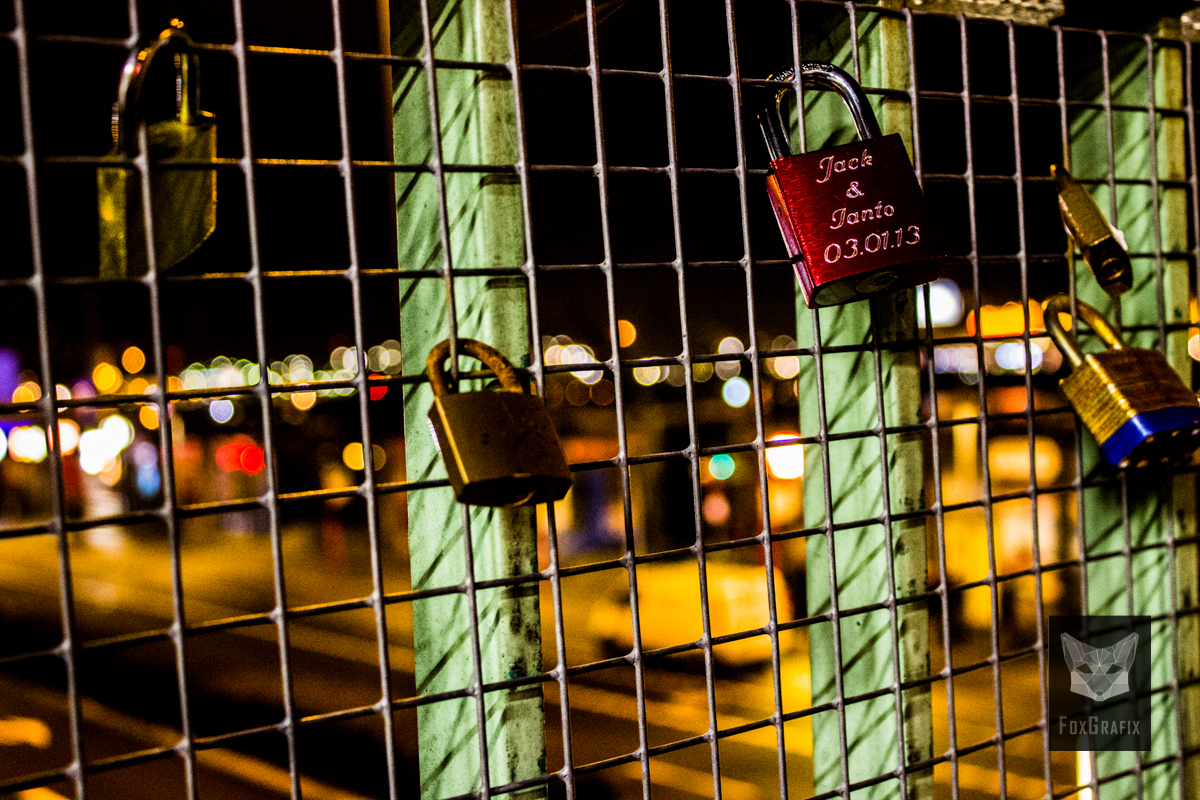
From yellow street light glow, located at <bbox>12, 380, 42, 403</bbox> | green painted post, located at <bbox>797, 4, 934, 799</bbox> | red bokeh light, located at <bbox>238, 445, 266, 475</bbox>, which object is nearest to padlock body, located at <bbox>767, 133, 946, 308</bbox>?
green painted post, located at <bbox>797, 4, 934, 799</bbox>

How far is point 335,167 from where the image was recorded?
1.24m

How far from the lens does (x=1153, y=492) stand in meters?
1.90

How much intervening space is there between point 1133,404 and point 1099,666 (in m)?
0.58

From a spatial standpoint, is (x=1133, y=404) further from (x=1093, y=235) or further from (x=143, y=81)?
(x=143, y=81)

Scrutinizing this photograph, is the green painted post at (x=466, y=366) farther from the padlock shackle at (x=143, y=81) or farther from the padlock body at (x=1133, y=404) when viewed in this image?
the padlock body at (x=1133, y=404)

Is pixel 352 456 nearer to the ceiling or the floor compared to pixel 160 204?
nearer to the floor

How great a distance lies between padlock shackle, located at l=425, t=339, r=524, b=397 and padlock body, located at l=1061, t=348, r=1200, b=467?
1049mm

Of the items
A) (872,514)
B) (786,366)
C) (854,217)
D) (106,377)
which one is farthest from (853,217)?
(106,377)

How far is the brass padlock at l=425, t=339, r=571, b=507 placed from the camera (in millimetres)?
1089

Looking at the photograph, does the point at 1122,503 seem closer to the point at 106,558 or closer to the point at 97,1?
the point at 97,1

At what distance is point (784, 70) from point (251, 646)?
32.6ft
